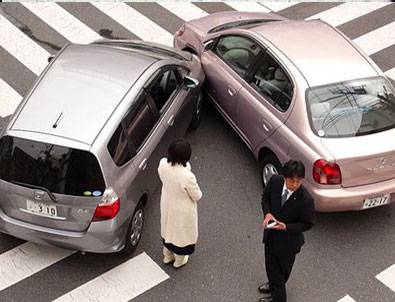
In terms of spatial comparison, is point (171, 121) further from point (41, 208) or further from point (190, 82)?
point (41, 208)

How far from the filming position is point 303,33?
7.89 metres

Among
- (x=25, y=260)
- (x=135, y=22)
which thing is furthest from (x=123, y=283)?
(x=135, y=22)

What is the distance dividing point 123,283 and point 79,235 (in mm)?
740

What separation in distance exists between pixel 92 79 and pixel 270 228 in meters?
2.64

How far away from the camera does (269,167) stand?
7.53 meters

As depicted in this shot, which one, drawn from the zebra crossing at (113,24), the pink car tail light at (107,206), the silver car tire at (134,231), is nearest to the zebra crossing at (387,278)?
the silver car tire at (134,231)

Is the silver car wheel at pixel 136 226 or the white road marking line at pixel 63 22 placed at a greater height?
the white road marking line at pixel 63 22

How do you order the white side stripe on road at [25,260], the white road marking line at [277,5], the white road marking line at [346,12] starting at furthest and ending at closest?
the white road marking line at [277,5] < the white road marking line at [346,12] < the white side stripe on road at [25,260]

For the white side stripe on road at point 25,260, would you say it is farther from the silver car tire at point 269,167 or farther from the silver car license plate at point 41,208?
the silver car tire at point 269,167

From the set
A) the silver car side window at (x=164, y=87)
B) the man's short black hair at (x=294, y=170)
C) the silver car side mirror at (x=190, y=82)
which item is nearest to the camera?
the man's short black hair at (x=294, y=170)

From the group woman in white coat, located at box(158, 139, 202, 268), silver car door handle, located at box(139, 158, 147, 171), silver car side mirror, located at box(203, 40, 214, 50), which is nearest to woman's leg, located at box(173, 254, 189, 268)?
woman in white coat, located at box(158, 139, 202, 268)

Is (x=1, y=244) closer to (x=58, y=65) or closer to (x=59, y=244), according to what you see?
(x=59, y=244)

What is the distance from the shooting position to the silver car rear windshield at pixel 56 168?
19.5ft

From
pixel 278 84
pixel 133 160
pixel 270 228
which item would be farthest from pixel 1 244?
pixel 278 84
